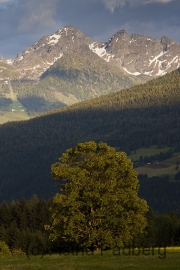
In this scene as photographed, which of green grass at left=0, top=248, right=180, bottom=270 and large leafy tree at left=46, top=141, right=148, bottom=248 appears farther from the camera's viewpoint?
large leafy tree at left=46, top=141, right=148, bottom=248

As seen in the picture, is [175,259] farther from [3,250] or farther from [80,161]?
Result: [3,250]

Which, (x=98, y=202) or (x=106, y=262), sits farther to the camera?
(x=98, y=202)

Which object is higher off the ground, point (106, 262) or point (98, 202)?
point (98, 202)

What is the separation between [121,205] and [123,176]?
3.99 m

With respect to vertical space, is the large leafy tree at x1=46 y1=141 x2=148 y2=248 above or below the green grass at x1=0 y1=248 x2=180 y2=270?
above

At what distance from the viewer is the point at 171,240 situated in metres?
99.9

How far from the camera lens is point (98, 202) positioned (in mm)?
61094

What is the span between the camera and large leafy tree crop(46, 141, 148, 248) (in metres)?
61.1

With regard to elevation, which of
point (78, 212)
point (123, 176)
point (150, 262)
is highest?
point (123, 176)

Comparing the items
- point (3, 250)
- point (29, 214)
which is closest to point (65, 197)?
point (3, 250)

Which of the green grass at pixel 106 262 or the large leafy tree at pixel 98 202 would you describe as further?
the large leafy tree at pixel 98 202

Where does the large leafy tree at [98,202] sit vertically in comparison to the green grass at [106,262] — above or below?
above

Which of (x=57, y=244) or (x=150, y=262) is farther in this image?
(x=57, y=244)

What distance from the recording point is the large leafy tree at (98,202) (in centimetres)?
6112
